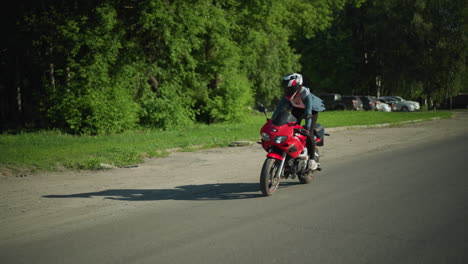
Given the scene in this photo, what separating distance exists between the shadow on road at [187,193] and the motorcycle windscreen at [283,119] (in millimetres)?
1235

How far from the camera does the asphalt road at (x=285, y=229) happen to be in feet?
14.9

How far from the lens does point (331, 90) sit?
6134cm

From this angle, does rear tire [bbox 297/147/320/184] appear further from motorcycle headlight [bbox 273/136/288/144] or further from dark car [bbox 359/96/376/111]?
dark car [bbox 359/96/376/111]

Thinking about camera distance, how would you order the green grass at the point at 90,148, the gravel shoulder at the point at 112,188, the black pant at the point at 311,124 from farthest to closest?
the green grass at the point at 90,148
the black pant at the point at 311,124
the gravel shoulder at the point at 112,188

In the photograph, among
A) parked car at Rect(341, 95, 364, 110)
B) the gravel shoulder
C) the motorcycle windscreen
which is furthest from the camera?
parked car at Rect(341, 95, 364, 110)

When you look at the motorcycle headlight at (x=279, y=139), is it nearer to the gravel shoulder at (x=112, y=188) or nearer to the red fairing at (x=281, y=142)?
the red fairing at (x=281, y=142)

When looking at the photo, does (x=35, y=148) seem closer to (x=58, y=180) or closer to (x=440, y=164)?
(x=58, y=180)

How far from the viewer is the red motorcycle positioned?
23.7 feet

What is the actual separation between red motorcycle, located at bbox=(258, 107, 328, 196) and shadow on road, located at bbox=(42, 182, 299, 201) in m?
0.39

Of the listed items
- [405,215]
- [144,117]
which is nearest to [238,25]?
[144,117]

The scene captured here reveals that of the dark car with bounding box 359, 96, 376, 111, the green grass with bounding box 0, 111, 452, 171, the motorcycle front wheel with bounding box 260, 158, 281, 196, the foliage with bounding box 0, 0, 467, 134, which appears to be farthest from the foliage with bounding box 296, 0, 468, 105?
the motorcycle front wheel with bounding box 260, 158, 281, 196

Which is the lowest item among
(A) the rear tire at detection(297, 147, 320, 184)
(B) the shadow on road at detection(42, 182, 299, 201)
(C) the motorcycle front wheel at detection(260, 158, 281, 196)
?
(B) the shadow on road at detection(42, 182, 299, 201)

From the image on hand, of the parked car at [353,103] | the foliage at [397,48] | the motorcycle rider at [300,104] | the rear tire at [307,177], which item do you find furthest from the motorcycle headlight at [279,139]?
the foliage at [397,48]

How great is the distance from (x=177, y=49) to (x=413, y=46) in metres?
37.5
